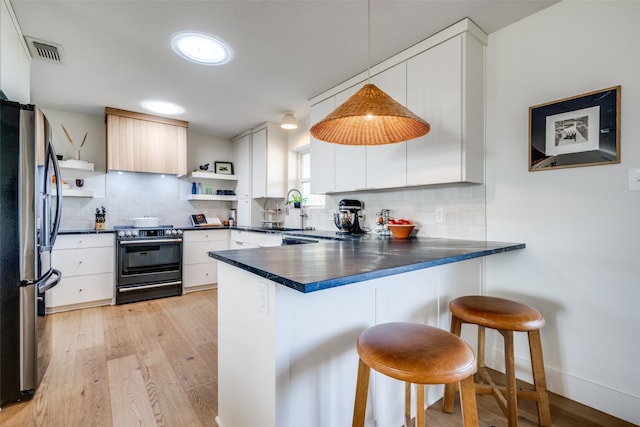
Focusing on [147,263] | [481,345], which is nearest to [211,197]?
[147,263]

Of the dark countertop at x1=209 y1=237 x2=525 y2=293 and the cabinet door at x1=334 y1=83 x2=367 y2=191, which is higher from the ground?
the cabinet door at x1=334 y1=83 x2=367 y2=191

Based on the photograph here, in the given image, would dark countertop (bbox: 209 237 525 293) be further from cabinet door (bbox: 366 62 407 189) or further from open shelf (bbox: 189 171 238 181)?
open shelf (bbox: 189 171 238 181)

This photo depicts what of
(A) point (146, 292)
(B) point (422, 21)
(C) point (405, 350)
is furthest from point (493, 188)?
(A) point (146, 292)

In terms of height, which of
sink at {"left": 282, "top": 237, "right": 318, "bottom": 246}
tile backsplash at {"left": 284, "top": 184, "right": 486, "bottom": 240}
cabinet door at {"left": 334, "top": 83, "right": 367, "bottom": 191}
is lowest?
sink at {"left": 282, "top": 237, "right": 318, "bottom": 246}

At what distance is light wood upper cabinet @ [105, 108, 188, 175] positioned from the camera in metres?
3.71

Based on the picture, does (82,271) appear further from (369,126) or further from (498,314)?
(498,314)

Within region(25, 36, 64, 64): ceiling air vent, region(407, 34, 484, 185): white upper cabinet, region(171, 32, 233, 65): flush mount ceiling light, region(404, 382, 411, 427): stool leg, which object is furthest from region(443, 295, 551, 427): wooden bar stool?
region(25, 36, 64, 64): ceiling air vent

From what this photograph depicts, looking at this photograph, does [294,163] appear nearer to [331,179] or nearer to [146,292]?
[331,179]

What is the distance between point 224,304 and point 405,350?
89 cm

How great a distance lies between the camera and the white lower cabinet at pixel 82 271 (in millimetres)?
3248

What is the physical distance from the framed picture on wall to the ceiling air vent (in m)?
3.51

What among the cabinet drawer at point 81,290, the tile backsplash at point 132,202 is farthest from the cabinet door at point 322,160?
the cabinet drawer at point 81,290

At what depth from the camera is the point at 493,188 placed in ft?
6.81

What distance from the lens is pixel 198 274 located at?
4.13 metres
